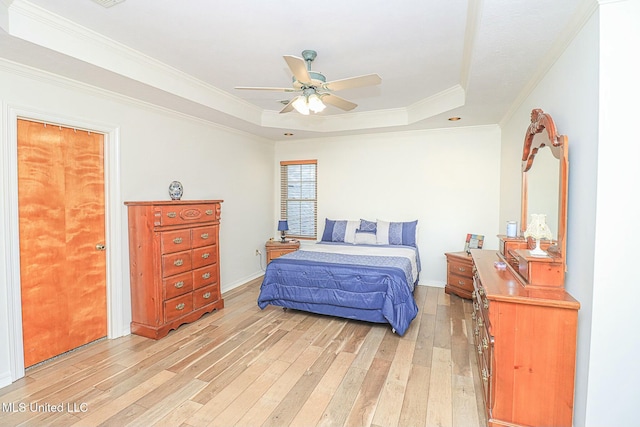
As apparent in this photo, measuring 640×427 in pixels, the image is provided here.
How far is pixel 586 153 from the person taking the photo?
5.73 ft

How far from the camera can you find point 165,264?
3.23m

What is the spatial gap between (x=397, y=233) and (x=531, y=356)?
3047 mm

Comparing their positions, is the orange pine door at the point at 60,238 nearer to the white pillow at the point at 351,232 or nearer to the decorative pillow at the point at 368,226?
the white pillow at the point at 351,232

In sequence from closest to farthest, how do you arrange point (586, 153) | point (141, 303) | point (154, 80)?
point (586, 153) < point (154, 80) < point (141, 303)

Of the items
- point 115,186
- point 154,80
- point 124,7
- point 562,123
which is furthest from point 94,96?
point 562,123

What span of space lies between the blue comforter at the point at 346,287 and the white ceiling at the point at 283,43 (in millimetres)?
2062

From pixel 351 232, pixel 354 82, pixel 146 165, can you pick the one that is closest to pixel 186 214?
pixel 146 165

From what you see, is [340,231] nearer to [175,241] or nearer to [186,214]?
[186,214]

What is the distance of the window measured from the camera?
580 cm

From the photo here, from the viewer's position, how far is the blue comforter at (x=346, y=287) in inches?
126

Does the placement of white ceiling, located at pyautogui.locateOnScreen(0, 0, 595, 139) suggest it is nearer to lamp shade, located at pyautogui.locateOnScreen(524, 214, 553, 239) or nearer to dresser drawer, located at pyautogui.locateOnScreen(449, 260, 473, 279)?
lamp shade, located at pyautogui.locateOnScreen(524, 214, 553, 239)

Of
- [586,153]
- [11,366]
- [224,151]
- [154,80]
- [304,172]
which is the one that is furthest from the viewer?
[304,172]

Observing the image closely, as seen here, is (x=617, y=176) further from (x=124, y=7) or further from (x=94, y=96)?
(x=94, y=96)

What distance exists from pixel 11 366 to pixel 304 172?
4.50 m
